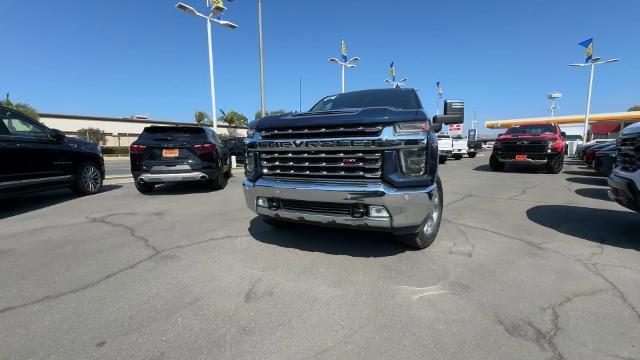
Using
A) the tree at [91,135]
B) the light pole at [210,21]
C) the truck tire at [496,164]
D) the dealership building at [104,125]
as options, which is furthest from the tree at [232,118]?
the truck tire at [496,164]

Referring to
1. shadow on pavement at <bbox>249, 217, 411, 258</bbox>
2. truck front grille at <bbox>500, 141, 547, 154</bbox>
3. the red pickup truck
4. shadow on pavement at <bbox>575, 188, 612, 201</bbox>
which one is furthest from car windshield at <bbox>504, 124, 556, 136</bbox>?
shadow on pavement at <bbox>249, 217, 411, 258</bbox>

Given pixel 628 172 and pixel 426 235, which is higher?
pixel 628 172

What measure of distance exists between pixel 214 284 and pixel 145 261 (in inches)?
40.2

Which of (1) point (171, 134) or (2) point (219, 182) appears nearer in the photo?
(1) point (171, 134)

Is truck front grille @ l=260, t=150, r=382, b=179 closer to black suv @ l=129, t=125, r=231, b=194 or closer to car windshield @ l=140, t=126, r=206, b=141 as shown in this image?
black suv @ l=129, t=125, r=231, b=194

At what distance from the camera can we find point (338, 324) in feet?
7.39

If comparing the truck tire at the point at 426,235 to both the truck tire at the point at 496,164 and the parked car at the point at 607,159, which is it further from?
the truck tire at the point at 496,164

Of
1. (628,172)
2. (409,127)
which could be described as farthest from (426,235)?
(628,172)

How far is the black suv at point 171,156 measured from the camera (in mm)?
6949

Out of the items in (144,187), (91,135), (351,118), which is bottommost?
(144,187)

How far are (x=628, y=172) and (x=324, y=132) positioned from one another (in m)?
3.54

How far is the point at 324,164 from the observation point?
317 centimetres

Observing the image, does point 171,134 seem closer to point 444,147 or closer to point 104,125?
point 444,147

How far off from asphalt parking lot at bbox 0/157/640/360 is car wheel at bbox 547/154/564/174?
697cm
